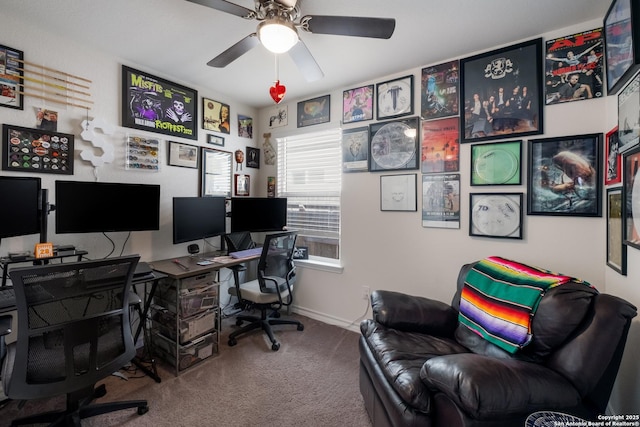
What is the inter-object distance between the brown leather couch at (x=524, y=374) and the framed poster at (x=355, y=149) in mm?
1829

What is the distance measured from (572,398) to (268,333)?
2.16 metres

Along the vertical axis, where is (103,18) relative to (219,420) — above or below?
above

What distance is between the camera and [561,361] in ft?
4.02

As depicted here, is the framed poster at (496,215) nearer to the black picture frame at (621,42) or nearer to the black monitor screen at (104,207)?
the black picture frame at (621,42)

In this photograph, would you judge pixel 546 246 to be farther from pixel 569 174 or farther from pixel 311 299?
pixel 311 299

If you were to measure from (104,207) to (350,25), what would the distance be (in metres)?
2.07

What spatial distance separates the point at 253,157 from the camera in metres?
3.57

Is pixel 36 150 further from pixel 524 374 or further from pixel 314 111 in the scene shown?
pixel 524 374

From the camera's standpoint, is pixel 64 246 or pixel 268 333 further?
pixel 268 333

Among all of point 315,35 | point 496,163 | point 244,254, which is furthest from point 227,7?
→ point 496,163

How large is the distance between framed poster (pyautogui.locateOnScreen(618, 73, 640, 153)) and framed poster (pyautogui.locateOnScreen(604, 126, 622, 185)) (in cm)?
12

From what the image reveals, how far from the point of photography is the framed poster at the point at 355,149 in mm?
2820

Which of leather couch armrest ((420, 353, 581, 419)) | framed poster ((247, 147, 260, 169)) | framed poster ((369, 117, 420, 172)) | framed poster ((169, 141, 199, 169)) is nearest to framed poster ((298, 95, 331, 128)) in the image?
framed poster ((369, 117, 420, 172))

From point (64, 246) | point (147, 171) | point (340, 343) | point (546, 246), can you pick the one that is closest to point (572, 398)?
point (546, 246)
